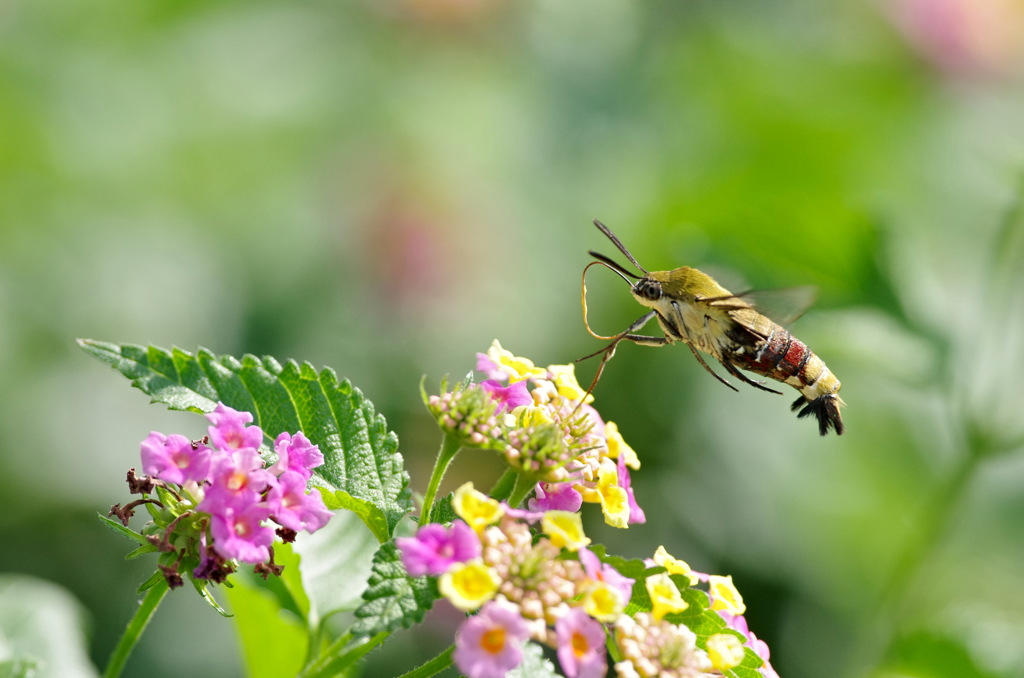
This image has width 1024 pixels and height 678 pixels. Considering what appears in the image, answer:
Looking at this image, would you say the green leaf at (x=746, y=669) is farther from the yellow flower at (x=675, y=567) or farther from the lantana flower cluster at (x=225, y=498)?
the lantana flower cluster at (x=225, y=498)

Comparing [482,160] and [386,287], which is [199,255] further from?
[482,160]

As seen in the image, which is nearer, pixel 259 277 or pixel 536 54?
pixel 259 277

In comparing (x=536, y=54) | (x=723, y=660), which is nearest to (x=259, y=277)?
(x=536, y=54)

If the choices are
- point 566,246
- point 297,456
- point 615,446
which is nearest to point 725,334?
point 615,446

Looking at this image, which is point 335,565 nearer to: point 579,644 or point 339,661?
point 339,661

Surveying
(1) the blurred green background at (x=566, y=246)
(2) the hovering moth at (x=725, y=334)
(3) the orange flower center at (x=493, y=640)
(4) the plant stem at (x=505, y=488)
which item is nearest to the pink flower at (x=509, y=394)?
(4) the plant stem at (x=505, y=488)

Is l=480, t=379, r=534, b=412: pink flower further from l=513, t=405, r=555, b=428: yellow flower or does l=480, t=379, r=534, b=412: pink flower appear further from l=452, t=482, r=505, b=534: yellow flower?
l=452, t=482, r=505, b=534: yellow flower
